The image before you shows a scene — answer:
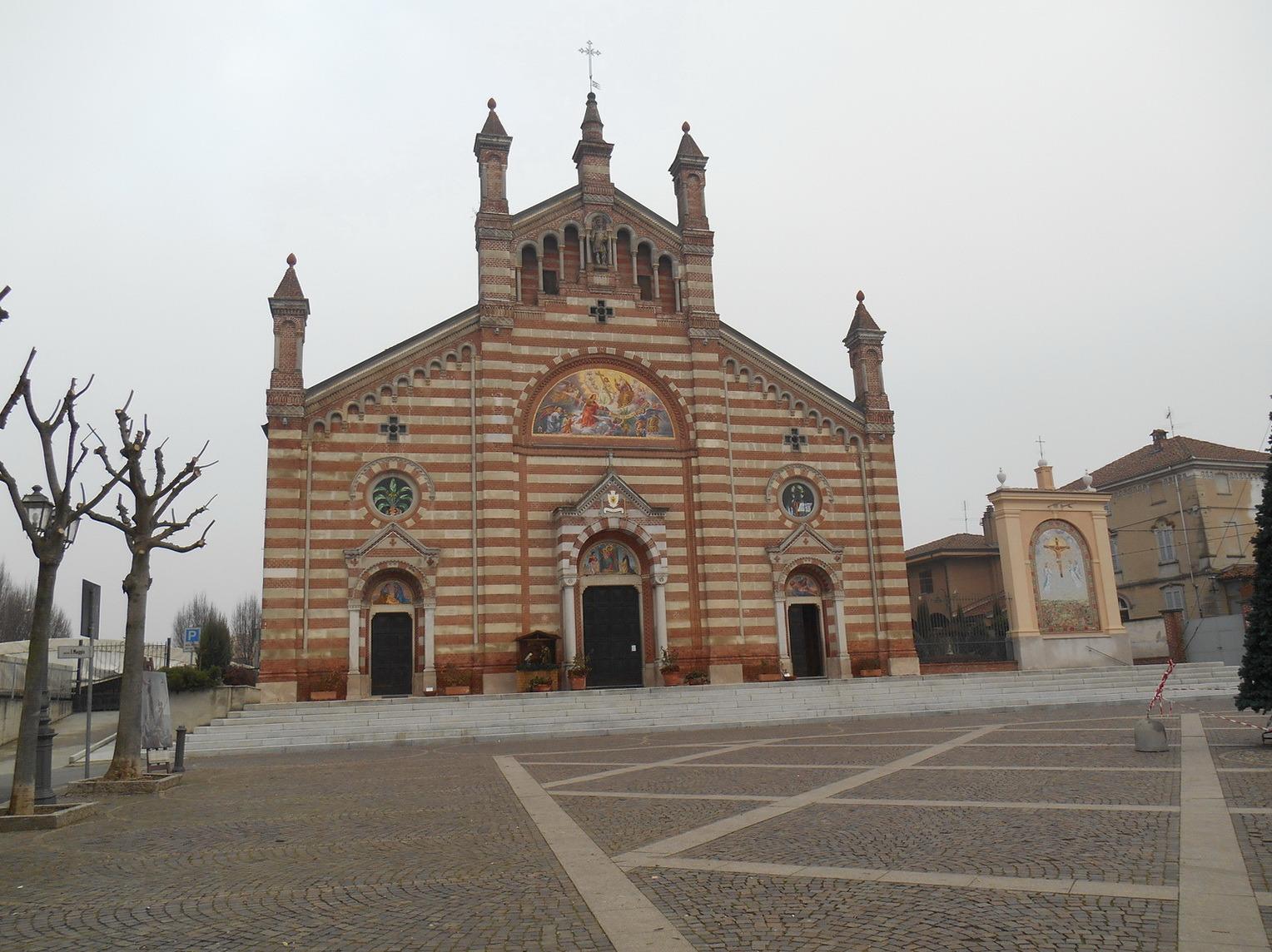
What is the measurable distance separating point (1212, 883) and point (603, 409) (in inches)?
1052

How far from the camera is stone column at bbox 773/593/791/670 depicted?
31812mm

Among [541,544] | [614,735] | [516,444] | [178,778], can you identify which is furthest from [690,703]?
[178,778]

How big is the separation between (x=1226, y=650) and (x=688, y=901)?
37.0 metres

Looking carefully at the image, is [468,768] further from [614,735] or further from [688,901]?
[688,901]

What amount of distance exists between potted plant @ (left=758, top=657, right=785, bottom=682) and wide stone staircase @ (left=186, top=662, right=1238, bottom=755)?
160cm

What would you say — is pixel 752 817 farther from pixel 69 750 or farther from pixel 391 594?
pixel 69 750

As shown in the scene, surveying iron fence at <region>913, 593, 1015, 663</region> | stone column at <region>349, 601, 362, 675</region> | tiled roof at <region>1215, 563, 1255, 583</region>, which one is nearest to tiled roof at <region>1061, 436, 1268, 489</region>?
tiled roof at <region>1215, 563, 1255, 583</region>

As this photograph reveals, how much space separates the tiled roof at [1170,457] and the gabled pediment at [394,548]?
29.2 meters

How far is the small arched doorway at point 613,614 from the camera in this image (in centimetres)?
3095

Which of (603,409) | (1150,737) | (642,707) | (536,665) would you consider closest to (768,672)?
(642,707)

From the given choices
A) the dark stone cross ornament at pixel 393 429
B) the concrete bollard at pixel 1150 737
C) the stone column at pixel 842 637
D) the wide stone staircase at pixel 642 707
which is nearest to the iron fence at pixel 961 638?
the stone column at pixel 842 637

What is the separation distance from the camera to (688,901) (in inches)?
270

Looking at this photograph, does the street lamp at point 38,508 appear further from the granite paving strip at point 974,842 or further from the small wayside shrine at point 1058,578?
the small wayside shrine at point 1058,578

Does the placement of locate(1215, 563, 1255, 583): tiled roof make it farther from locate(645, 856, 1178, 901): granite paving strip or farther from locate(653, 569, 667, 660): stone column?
locate(645, 856, 1178, 901): granite paving strip
